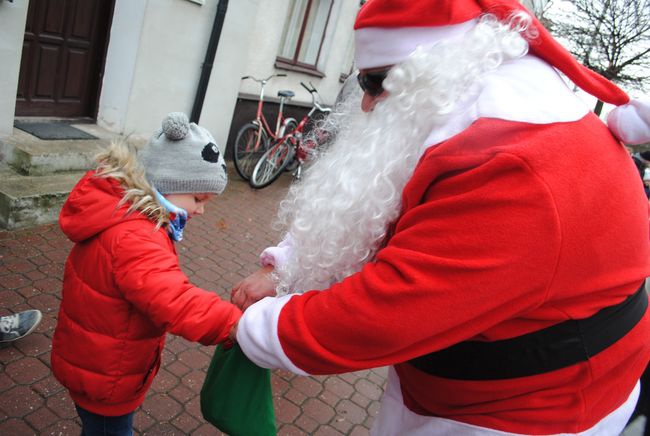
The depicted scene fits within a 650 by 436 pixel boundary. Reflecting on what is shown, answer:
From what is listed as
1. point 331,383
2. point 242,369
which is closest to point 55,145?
point 331,383

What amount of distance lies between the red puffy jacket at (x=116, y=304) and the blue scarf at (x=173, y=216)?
5cm

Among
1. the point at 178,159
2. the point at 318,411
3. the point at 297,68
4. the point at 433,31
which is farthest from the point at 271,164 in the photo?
the point at 433,31

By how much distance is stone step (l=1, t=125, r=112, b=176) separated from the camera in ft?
15.9

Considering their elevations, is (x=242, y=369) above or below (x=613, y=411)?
below

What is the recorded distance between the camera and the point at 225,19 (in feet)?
22.8

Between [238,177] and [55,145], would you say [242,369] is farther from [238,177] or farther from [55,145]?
[238,177]

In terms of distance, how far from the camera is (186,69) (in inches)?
268

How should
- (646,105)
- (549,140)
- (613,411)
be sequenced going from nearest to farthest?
(549,140), (646,105), (613,411)

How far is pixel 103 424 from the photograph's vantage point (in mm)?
1915

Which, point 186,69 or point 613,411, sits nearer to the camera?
point 613,411

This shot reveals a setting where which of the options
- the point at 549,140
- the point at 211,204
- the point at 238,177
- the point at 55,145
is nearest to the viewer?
the point at 549,140

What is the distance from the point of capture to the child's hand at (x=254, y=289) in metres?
1.64

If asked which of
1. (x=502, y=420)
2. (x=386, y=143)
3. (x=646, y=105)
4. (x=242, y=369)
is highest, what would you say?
(x=646, y=105)

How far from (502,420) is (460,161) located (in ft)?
2.09
